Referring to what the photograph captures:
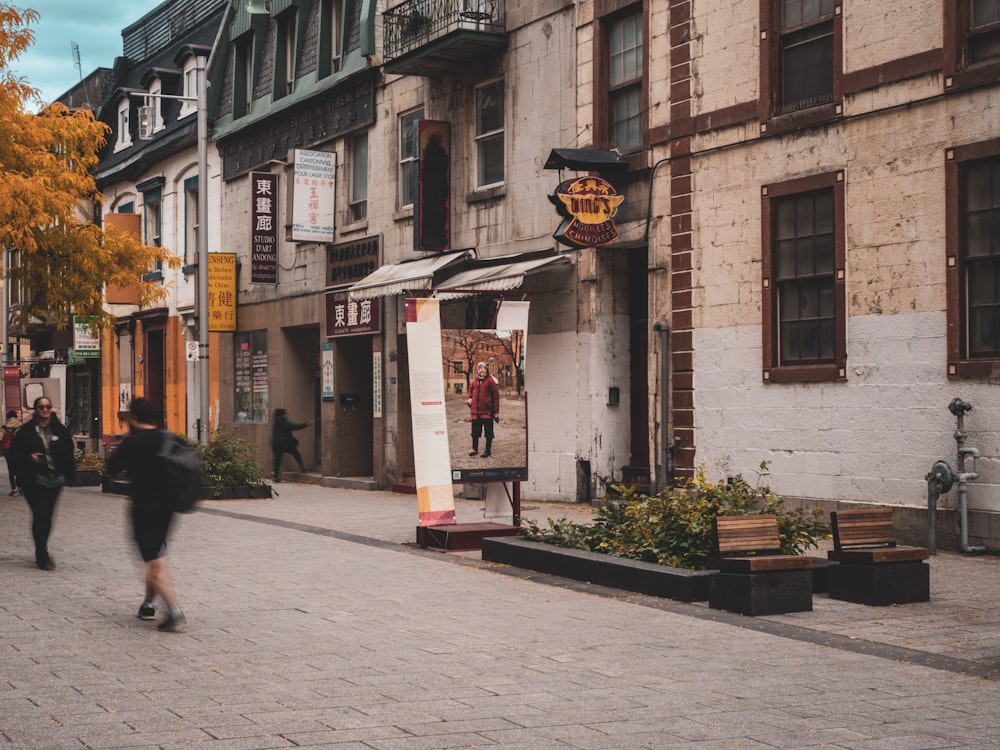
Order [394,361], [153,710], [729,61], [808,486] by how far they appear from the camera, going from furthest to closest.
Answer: [394,361], [729,61], [808,486], [153,710]

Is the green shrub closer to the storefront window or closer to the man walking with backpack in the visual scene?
the man walking with backpack

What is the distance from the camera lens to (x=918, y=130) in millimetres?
14383

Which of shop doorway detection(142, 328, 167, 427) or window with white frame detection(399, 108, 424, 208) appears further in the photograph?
shop doorway detection(142, 328, 167, 427)

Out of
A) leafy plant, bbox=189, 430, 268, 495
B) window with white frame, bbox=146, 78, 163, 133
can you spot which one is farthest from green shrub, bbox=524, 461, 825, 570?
window with white frame, bbox=146, 78, 163, 133

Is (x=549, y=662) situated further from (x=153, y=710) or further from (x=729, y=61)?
(x=729, y=61)

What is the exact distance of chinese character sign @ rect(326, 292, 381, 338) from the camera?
25656 millimetres

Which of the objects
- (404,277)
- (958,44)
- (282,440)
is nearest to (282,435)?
(282,440)

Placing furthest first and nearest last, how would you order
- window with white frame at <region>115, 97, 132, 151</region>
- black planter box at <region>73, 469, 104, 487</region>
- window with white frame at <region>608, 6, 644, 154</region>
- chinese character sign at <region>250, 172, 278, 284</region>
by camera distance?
1. window with white frame at <region>115, 97, 132, 151</region>
2. chinese character sign at <region>250, 172, 278, 284</region>
3. black planter box at <region>73, 469, 104, 487</region>
4. window with white frame at <region>608, 6, 644, 154</region>

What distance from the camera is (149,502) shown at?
9.89 meters

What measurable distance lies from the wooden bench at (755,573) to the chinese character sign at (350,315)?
15.6 meters

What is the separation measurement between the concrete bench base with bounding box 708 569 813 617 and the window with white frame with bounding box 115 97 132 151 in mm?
33123

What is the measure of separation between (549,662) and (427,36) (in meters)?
15.8

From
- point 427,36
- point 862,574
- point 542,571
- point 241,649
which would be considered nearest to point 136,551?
point 241,649

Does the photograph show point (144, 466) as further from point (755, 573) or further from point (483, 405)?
point (483, 405)
